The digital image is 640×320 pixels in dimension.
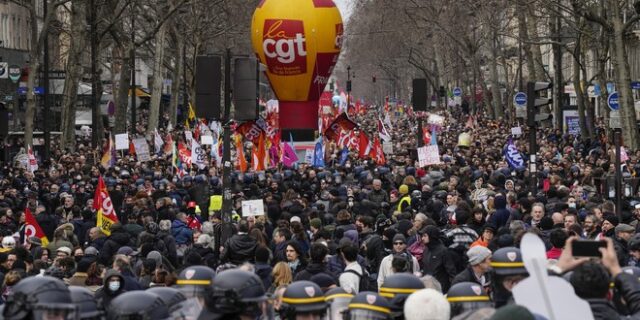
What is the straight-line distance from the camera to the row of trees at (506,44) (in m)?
39.3

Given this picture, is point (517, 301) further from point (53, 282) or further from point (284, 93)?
point (284, 93)

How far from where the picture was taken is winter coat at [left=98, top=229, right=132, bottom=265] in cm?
1515

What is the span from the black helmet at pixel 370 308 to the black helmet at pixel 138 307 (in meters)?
1.11

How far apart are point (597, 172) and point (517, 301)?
19.2 m

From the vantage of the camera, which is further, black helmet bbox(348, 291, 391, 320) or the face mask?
the face mask

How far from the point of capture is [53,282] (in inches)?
262

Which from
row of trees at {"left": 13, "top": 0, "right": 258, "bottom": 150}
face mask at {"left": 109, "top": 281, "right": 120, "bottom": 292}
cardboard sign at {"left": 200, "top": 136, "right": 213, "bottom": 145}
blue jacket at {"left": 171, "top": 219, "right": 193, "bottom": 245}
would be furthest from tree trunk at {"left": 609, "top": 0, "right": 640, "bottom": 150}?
face mask at {"left": 109, "top": 281, "right": 120, "bottom": 292}

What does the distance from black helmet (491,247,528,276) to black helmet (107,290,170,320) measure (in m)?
2.03

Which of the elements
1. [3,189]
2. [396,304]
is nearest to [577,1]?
[3,189]

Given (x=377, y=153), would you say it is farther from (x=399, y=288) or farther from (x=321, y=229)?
(x=399, y=288)

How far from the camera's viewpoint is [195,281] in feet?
25.3

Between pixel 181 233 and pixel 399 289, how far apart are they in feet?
33.1

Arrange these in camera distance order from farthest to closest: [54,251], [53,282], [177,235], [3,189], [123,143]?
[123,143]
[3,189]
[177,235]
[54,251]
[53,282]

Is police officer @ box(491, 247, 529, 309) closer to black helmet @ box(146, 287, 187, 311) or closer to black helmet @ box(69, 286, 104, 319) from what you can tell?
black helmet @ box(146, 287, 187, 311)
